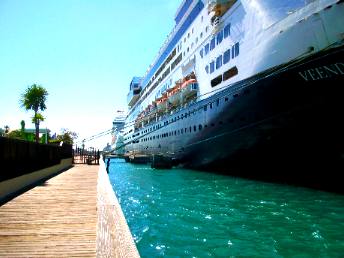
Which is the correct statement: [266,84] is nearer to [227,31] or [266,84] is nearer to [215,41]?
[227,31]

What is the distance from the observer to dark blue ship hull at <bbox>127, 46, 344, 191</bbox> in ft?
45.1

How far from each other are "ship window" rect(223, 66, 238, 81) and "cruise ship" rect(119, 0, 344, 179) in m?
0.09

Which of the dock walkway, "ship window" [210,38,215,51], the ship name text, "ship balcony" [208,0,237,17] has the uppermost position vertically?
"ship balcony" [208,0,237,17]

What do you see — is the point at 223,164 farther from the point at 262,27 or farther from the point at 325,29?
the point at 325,29

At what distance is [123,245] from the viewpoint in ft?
9.72

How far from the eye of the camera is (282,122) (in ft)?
51.8

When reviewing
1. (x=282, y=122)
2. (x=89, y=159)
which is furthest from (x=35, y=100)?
(x=282, y=122)

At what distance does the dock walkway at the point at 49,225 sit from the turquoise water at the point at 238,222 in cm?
194

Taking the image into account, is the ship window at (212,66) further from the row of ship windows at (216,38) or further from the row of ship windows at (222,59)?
the row of ship windows at (216,38)

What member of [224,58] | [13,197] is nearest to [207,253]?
[13,197]

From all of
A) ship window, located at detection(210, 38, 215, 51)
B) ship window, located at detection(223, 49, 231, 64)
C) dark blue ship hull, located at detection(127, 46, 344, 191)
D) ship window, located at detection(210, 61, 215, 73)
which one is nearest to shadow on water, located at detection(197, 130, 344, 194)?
dark blue ship hull, located at detection(127, 46, 344, 191)

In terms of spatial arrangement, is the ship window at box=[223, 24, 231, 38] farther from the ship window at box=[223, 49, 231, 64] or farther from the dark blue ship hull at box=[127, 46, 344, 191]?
the dark blue ship hull at box=[127, 46, 344, 191]

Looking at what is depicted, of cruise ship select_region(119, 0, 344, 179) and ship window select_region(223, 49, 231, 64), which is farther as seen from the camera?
ship window select_region(223, 49, 231, 64)

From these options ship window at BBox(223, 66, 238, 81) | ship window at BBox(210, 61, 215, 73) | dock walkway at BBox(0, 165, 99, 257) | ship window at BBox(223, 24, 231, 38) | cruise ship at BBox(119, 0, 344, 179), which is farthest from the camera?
ship window at BBox(210, 61, 215, 73)
